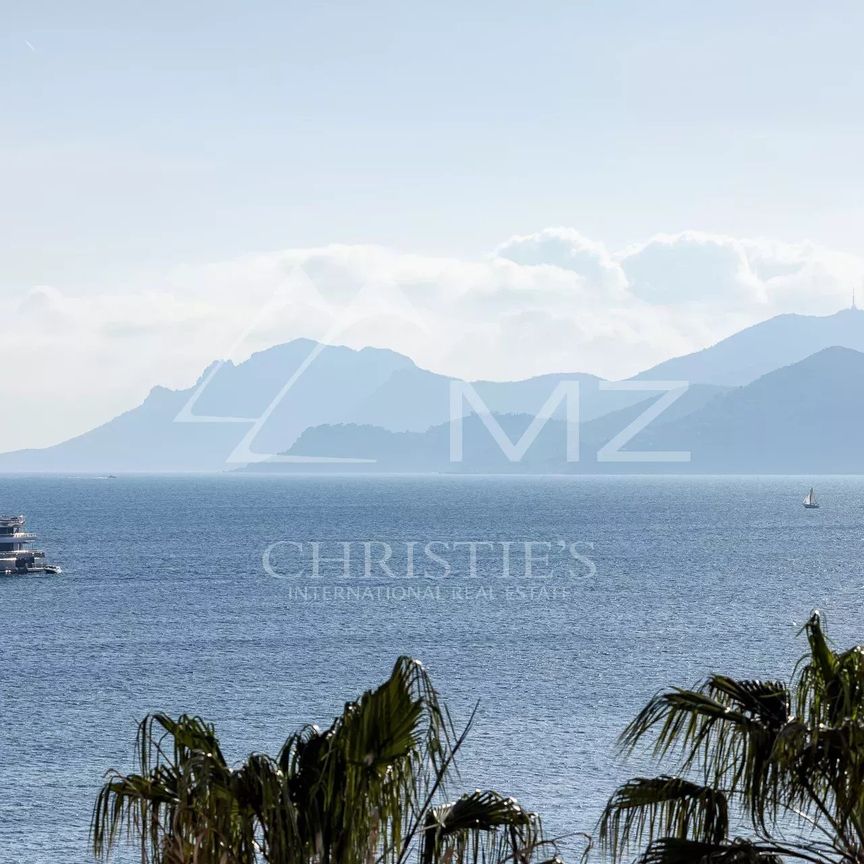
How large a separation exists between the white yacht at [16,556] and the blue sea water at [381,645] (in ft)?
12.0

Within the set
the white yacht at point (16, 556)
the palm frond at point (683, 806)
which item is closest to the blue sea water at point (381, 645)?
the white yacht at point (16, 556)

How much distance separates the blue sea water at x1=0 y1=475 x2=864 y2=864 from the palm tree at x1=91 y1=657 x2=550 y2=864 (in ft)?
104

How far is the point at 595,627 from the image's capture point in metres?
90.9

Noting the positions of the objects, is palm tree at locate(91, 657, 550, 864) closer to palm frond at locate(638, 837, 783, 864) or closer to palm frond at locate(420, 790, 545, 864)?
palm frond at locate(420, 790, 545, 864)

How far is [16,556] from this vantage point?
427ft

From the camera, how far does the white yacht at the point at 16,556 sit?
424ft

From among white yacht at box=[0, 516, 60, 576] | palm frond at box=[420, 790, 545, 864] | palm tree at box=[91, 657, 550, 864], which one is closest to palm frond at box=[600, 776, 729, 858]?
palm frond at box=[420, 790, 545, 864]

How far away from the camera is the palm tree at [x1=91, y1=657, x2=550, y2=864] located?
10414mm

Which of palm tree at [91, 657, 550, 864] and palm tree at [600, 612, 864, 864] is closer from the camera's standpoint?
palm tree at [91, 657, 550, 864]

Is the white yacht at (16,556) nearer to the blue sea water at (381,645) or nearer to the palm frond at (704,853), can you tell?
the blue sea water at (381,645)

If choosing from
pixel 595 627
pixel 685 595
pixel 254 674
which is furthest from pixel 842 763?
pixel 685 595

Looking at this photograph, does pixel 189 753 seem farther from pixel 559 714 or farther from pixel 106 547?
pixel 106 547

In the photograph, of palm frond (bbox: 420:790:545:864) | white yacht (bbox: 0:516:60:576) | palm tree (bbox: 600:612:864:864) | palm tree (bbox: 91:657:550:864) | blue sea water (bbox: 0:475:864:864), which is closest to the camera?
palm tree (bbox: 91:657:550:864)

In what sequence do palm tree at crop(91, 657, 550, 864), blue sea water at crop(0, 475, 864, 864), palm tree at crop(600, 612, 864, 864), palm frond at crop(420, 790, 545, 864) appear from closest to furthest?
palm tree at crop(91, 657, 550, 864) → palm tree at crop(600, 612, 864, 864) → palm frond at crop(420, 790, 545, 864) → blue sea water at crop(0, 475, 864, 864)
